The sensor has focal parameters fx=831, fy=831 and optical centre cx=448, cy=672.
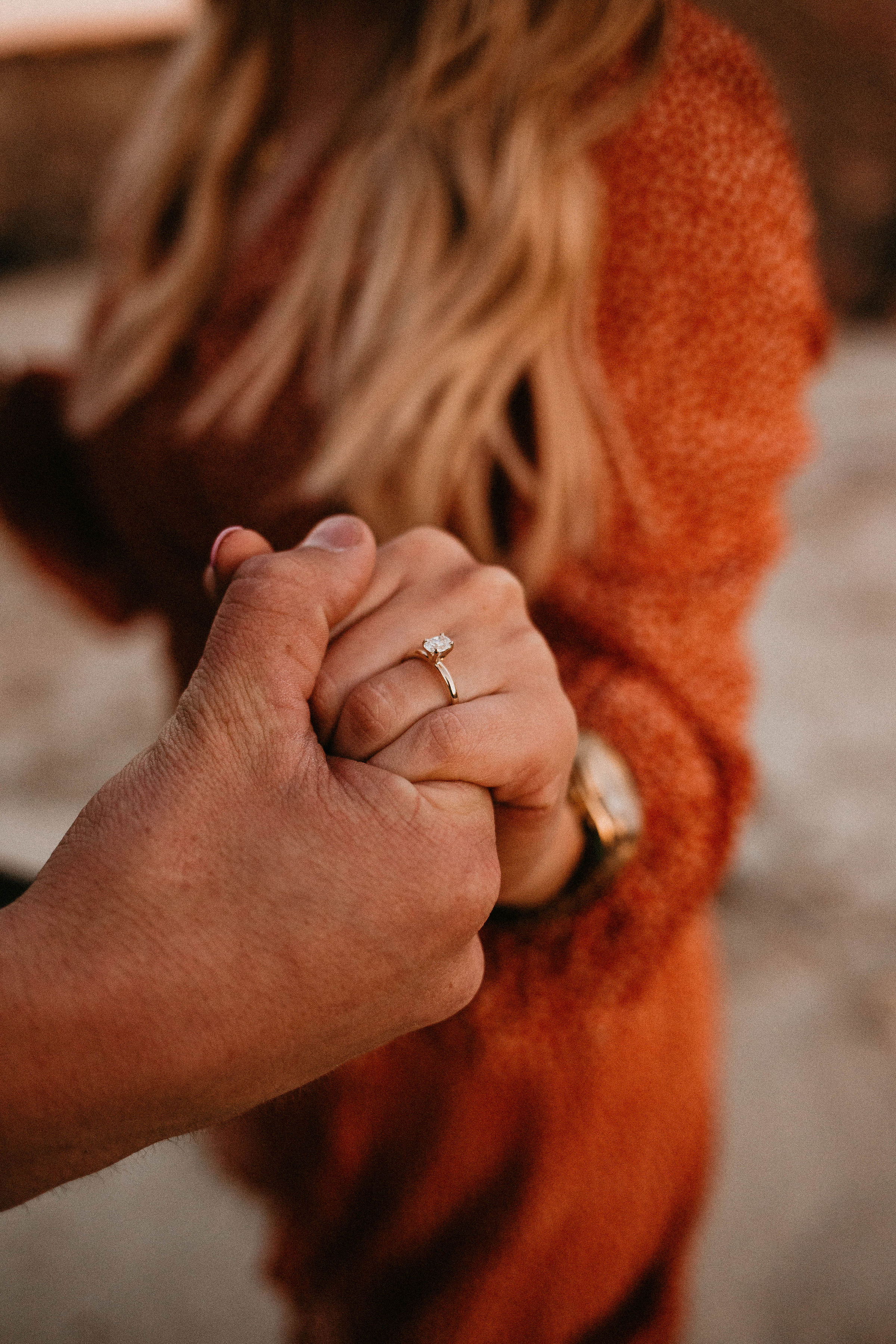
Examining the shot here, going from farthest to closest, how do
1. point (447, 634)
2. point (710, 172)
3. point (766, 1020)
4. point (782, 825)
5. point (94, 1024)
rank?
point (782, 825) → point (766, 1020) → point (710, 172) → point (447, 634) → point (94, 1024)

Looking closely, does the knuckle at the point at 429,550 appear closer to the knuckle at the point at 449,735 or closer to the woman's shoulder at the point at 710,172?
the knuckle at the point at 449,735

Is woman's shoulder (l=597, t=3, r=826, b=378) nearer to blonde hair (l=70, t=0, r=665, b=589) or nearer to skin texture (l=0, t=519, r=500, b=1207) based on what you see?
blonde hair (l=70, t=0, r=665, b=589)

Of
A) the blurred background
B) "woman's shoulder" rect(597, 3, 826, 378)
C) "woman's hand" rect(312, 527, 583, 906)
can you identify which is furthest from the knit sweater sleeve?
the blurred background

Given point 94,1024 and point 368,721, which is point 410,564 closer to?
point 368,721

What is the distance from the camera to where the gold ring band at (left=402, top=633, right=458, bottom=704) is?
0.32 metres

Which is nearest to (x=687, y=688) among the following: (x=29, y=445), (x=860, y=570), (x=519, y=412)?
(x=519, y=412)

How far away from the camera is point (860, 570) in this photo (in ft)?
6.73

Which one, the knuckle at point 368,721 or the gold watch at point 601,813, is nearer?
the knuckle at point 368,721

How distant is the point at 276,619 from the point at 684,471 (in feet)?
0.92

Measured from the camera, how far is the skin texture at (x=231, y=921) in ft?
0.75

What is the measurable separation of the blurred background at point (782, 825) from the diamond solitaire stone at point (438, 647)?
0.55 feet

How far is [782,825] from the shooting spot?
151 centimetres

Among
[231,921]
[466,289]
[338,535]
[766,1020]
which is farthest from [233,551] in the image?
[766,1020]

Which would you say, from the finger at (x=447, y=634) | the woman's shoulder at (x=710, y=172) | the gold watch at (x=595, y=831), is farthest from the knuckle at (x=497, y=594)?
the woman's shoulder at (x=710, y=172)
